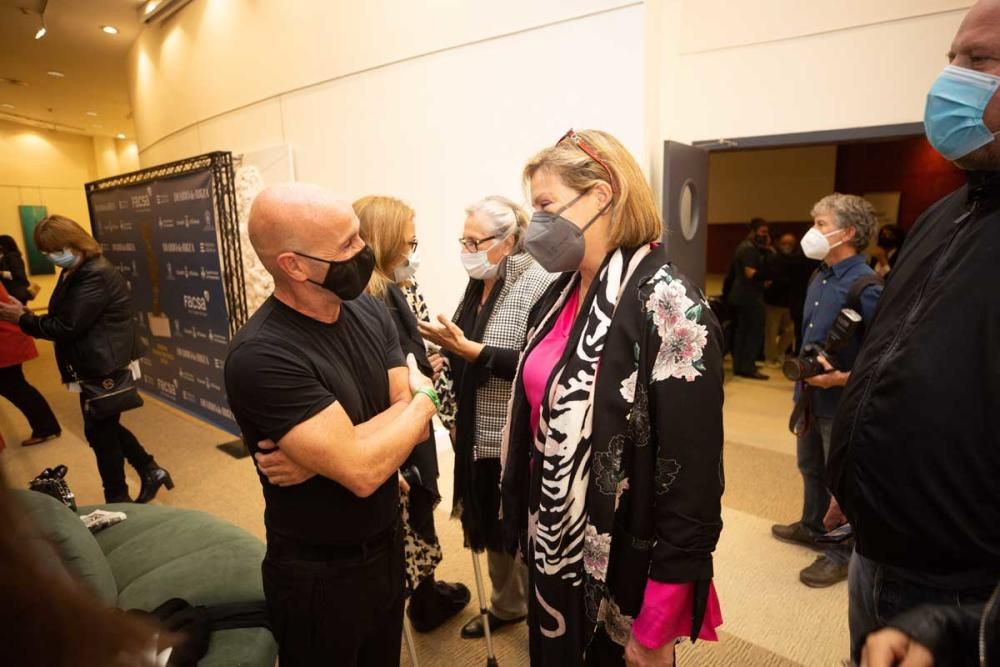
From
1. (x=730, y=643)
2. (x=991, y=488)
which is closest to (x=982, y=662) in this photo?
(x=991, y=488)

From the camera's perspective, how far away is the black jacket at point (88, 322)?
313 centimetres

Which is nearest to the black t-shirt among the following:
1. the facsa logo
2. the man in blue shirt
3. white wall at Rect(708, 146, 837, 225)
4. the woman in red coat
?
the man in blue shirt

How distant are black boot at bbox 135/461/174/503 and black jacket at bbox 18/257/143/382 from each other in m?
0.76

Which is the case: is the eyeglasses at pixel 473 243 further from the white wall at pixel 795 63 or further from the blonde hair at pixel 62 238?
the blonde hair at pixel 62 238

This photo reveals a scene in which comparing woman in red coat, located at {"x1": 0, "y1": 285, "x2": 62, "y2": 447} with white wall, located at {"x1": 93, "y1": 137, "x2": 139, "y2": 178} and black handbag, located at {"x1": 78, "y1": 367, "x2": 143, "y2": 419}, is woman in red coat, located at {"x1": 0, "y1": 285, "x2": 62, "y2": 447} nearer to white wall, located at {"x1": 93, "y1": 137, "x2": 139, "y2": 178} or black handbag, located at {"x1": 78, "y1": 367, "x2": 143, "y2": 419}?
black handbag, located at {"x1": 78, "y1": 367, "x2": 143, "y2": 419}

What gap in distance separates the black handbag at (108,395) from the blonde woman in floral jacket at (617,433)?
2998 mm

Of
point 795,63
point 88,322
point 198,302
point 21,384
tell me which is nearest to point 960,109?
point 795,63

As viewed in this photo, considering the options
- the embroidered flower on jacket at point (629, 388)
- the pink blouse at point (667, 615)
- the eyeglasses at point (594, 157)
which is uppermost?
the eyeglasses at point (594, 157)

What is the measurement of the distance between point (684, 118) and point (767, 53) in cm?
63

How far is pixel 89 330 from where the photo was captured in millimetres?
3199

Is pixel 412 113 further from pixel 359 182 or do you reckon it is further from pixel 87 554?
pixel 87 554

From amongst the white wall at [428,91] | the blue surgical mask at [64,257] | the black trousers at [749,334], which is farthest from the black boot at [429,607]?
→ the black trousers at [749,334]

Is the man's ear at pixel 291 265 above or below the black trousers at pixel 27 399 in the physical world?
above

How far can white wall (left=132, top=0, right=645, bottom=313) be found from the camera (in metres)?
3.27
